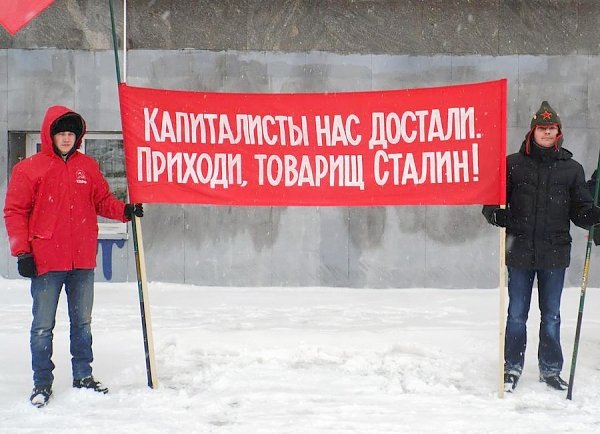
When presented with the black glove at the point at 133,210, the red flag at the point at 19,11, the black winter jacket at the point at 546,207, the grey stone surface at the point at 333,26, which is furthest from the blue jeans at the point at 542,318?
the grey stone surface at the point at 333,26

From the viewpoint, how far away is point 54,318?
183 inches

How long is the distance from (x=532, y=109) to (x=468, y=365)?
5.10 metres

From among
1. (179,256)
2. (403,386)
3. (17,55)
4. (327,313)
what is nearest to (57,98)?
(17,55)

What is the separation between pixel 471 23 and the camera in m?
9.29

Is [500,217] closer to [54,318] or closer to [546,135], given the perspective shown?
[546,135]

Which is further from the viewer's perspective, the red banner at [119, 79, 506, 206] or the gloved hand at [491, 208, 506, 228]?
the red banner at [119, 79, 506, 206]

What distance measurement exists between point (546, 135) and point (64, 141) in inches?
136

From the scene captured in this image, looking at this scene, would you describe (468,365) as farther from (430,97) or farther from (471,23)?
(471,23)

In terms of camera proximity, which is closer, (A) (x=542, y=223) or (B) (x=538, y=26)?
(A) (x=542, y=223)

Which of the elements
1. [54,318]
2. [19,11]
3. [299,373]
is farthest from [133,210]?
[299,373]

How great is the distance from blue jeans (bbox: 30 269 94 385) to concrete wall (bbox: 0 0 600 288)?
4563 mm

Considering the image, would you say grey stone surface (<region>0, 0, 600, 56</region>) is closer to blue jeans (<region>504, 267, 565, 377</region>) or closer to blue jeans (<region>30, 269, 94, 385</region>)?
blue jeans (<region>504, 267, 565, 377</region>)

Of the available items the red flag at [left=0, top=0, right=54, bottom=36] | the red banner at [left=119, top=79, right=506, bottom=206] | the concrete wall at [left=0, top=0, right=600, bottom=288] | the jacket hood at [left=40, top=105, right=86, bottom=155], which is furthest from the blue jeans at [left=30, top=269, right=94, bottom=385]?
the concrete wall at [left=0, top=0, right=600, bottom=288]

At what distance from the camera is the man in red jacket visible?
175 inches
